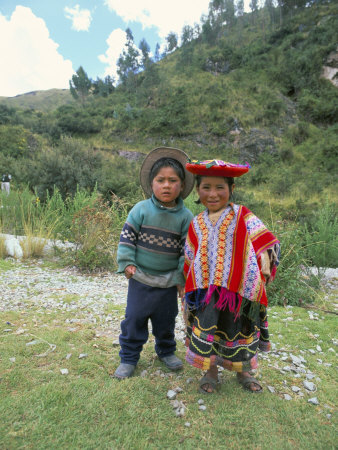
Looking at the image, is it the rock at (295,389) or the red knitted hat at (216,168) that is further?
the rock at (295,389)

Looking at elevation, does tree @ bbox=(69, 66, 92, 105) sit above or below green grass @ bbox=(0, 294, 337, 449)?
above

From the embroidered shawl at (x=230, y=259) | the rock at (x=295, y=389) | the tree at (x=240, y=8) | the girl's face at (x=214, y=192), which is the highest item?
the tree at (x=240, y=8)

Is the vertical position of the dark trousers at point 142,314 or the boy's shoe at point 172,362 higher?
the dark trousers at point 142,314

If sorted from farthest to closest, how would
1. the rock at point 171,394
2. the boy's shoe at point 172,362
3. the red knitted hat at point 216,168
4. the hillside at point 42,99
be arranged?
the hillside at point 42,99 → the boy's shoe at point 172,362 → the rock at point 171,394 → the red knitted hat at point 216,168

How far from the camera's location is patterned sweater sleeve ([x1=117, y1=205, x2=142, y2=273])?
1.99 meters

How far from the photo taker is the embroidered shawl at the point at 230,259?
1.73 meters

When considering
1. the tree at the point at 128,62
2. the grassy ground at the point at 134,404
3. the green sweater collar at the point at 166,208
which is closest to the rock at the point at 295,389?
the grassy ground at the point at 134,404

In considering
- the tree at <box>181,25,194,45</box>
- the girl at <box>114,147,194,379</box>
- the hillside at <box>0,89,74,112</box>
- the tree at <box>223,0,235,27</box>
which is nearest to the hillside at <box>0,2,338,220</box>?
the girl at <box>114,147,194,379</box>

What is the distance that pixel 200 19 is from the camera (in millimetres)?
50906

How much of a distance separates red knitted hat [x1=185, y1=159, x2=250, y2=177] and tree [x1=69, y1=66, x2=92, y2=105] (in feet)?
167

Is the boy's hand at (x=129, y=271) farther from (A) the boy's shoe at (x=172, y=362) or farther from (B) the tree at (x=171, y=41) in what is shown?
(B) the tree at (x=171, y=41)

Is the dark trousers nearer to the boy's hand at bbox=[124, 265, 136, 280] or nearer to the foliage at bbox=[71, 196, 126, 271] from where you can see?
the boy's hand at bbox=[124, 265, 136, 280]

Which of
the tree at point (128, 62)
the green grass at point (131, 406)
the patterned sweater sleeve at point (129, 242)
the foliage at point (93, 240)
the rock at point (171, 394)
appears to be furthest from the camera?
the tree at point (128, 62)

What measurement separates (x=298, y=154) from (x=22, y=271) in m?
20.2
